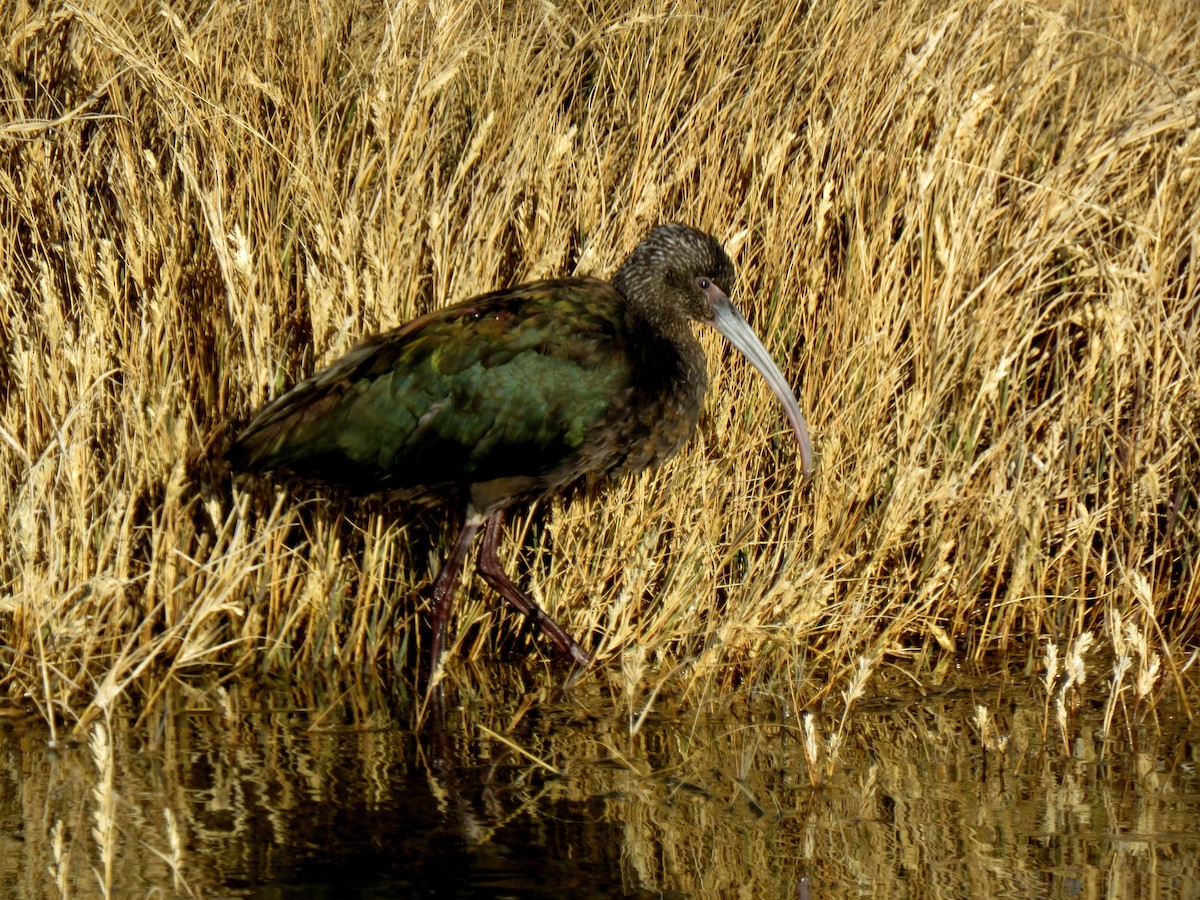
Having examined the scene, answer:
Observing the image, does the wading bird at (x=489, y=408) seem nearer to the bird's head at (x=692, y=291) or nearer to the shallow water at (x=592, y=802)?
the bird's head at (x=692, y=291)

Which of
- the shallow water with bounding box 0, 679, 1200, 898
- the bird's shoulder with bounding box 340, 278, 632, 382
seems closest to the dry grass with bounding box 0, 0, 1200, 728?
the bird's shoulder with bounding box 340, 278, 632, 382

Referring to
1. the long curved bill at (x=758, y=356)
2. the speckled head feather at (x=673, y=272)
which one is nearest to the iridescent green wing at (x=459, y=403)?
the speckled head feather at (x=673, y=272)

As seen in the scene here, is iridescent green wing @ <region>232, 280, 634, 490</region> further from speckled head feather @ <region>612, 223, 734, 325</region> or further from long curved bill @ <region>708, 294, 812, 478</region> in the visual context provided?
long curved bill @ <region>708, 294, 812, 478</region>

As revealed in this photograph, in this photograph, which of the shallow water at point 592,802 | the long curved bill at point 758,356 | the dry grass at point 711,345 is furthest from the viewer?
the long curved bill at point 758,356

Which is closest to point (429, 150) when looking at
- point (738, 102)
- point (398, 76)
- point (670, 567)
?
point (398, 76)

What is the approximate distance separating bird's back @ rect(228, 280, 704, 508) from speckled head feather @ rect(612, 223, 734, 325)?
0.91ft

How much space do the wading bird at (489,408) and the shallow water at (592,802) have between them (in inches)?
22.0

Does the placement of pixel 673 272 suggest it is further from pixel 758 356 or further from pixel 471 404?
pixel 471 404

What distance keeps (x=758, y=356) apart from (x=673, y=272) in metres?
0.37

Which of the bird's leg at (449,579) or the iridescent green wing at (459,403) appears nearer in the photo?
the iridescent green wing at (459,403)

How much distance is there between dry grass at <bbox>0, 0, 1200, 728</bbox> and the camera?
16.2 ft

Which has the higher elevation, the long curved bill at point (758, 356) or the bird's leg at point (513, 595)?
the long curved bill at point (758, 356)

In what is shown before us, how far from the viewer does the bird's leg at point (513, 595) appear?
507cm

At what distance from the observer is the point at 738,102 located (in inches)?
228
